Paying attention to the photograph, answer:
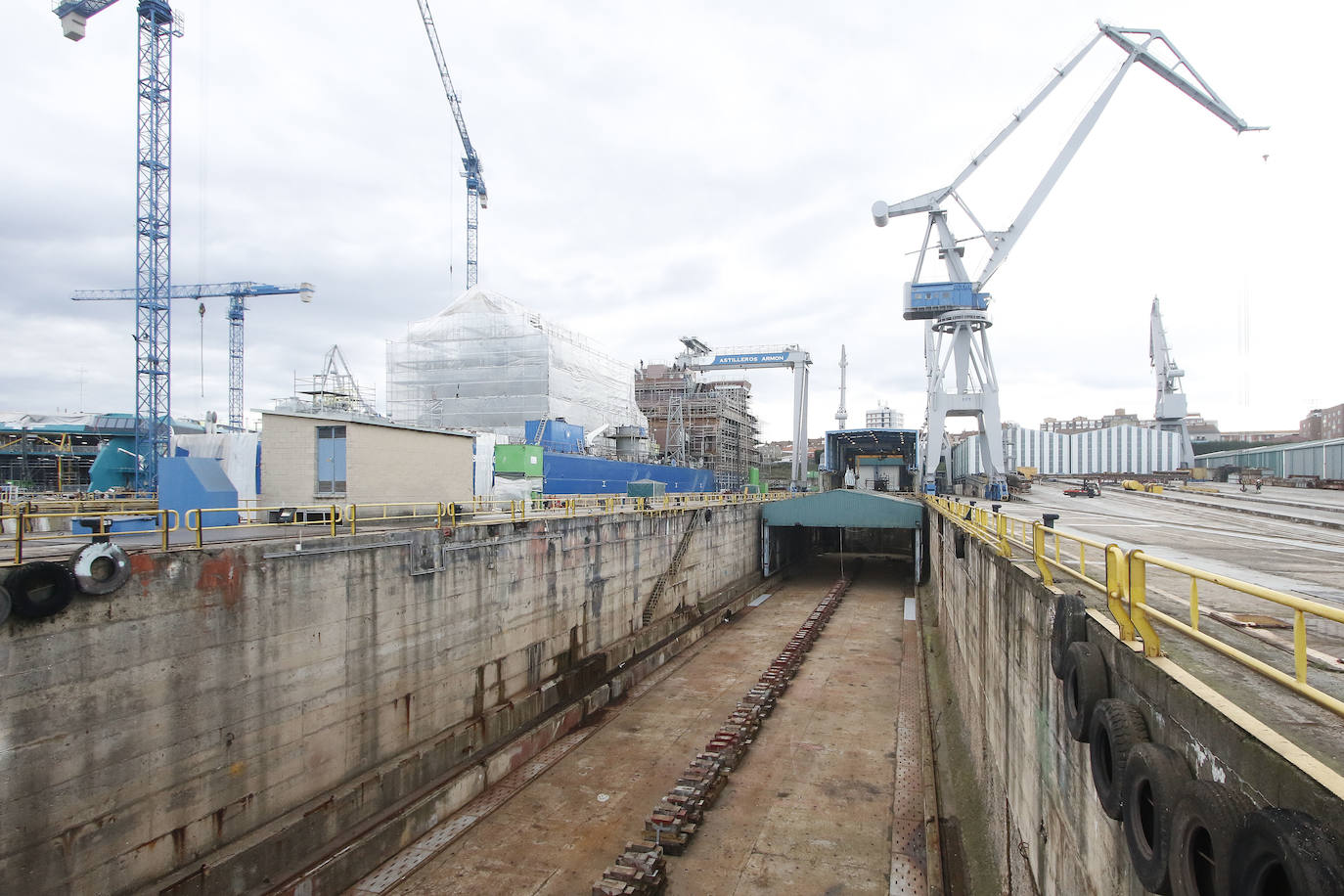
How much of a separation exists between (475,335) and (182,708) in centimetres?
4253

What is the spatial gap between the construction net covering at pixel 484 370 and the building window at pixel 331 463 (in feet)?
100

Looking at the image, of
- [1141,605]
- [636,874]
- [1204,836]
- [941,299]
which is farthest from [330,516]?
[941,299]

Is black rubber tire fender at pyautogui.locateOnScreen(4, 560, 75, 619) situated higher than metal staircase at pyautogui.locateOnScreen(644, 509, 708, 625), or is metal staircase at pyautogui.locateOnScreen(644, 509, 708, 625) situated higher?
black rubber tire fender at pyautogui.locateOnScreen(4, 560, 75, 619)

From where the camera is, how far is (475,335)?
4916 cm

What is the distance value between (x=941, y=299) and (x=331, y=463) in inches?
1549

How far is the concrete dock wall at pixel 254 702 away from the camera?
798cm

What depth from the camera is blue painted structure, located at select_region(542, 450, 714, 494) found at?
123 ft

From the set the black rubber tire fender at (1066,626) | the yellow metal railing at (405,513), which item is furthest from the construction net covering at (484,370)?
the black rubber tire fender at (1066,626)

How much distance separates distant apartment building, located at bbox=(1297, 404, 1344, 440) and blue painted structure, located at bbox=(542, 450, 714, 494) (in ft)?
466

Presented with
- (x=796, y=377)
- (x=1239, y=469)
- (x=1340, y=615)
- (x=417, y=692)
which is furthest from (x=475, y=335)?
(x=1239, y=469)

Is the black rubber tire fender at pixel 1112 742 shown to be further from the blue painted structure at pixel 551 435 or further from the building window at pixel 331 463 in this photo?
the blue painted structure at pixel 551 435

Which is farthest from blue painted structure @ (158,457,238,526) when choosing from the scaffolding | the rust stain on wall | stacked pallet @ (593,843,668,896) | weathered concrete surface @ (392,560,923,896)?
the scaffolding

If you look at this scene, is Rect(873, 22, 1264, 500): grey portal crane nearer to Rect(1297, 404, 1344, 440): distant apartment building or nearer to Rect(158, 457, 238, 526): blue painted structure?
Rect(158, 457, 238, 526): blue painted structure

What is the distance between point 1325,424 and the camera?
12562 cm
